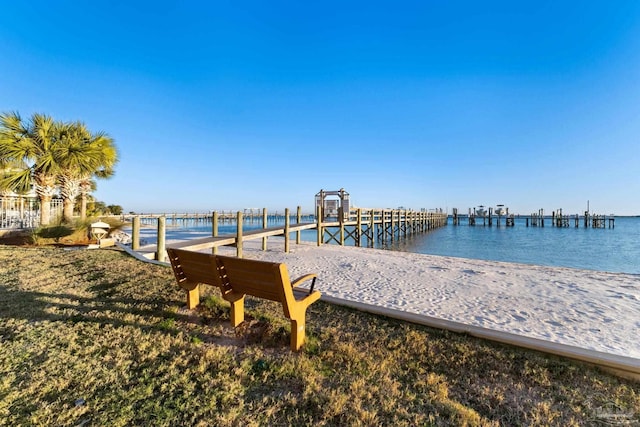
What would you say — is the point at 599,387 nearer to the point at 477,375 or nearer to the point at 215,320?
the point at 477,375

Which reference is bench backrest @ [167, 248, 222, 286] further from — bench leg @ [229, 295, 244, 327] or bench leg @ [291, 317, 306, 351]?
bench leg @ [291, 317, 306, 351]

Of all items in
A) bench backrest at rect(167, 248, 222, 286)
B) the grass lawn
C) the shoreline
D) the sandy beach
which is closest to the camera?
the grass lawn

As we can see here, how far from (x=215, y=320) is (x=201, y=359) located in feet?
2.96

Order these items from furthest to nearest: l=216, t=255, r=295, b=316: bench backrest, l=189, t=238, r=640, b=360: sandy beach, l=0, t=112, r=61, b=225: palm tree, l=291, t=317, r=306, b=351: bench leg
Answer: l=0, t=112, r=61, b=225: palm tree < l=189, t=238, r=640, b=360: sandy beach < l=291, t=317, r=306, b=351: bench leg < l=216, t=255, r=295, b=316: bench backrest

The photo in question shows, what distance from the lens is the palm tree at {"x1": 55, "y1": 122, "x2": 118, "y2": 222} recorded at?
11.5 meters

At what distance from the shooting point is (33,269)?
5.66 m

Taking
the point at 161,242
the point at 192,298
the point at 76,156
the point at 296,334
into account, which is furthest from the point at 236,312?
the point at 76,156

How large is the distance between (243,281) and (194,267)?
2.76 ft

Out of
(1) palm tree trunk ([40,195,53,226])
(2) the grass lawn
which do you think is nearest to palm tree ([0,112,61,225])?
(1) palm tree trunk ([40,195,53,226])

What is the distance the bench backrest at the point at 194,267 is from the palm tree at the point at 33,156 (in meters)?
11.4

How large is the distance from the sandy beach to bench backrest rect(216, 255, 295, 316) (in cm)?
185

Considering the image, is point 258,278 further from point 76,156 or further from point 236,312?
point 76,156

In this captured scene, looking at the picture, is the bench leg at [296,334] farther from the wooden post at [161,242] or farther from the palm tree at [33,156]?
the palm tree at [33,156]

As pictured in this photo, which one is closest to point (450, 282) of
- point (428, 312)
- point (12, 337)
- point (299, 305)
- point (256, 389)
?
point (428, 312)
